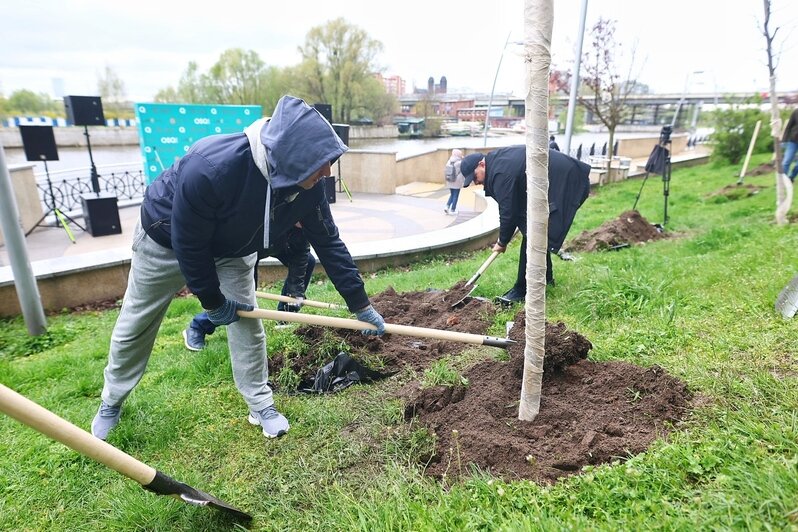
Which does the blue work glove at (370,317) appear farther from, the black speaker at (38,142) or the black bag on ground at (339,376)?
the black speaker at (38,142)

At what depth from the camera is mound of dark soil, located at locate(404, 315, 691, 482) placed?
222 cm

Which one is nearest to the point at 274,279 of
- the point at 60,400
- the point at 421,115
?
the point at 60,400

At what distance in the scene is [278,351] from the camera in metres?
3.91

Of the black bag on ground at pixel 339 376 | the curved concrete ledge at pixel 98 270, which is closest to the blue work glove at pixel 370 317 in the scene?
the black bag on ground at pixel 339 376

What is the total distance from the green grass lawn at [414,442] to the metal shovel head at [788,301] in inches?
3.1

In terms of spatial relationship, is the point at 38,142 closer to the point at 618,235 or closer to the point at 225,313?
the point at 225,313

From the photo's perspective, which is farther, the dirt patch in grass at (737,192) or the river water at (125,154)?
the river water at (125,154)

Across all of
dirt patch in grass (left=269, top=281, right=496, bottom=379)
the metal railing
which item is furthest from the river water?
dirt patch in grass (left=269, top=281, right=496, bottom=379)

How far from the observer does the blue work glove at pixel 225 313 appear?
2.69 m

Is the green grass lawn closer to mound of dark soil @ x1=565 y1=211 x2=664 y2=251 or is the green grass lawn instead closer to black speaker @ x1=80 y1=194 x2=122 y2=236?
mound of dark soil @ x1=565 y1=211 x2=664 y2=251

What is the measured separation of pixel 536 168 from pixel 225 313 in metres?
1.86

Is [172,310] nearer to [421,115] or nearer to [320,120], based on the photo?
[320,120]

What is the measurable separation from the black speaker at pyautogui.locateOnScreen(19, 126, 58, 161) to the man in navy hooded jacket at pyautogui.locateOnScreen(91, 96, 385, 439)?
817cm

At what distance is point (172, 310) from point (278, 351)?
235cm
